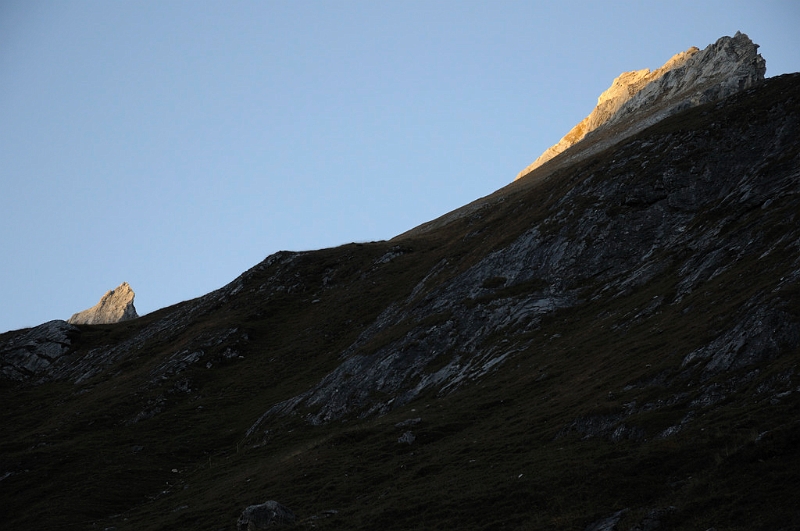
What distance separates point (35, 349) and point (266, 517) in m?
84.0

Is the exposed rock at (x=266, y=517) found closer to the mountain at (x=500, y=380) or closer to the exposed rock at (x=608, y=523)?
the mountain at (x=500, y=380)

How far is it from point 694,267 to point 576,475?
27.0 metres

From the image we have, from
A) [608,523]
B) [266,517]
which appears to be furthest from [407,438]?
[608,523]

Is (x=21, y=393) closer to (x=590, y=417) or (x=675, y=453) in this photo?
(x=590, y=417)

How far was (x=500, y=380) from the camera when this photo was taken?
50844mm

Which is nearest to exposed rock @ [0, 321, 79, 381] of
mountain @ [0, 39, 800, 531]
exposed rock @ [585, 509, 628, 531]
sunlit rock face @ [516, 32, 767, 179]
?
mountain @ [0, 39, 800, 531]

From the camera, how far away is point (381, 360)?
63.5 meters

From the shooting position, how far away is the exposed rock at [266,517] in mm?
34656

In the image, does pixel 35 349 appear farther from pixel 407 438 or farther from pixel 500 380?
pixel 500 380

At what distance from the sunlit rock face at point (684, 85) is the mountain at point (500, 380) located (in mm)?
47956

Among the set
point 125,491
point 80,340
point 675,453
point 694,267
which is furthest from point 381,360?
point 80,340

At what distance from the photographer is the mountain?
2870 centimetres

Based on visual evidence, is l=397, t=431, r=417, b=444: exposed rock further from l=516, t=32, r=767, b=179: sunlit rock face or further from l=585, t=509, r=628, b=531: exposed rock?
l=516, t=32, r=767, b=179: sunlit rock face

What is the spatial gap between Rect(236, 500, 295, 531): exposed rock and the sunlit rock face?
10621 centimetres
